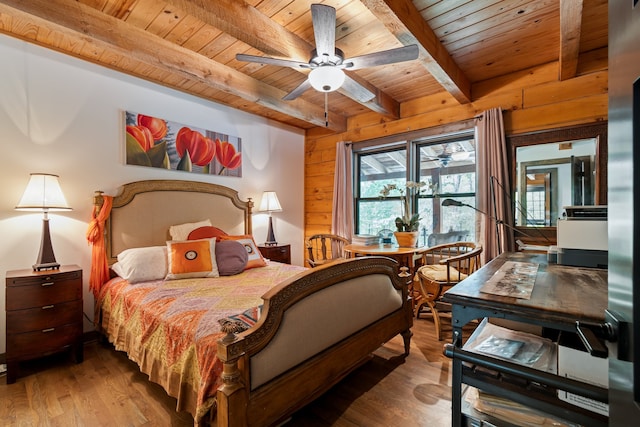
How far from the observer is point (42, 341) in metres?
2.16

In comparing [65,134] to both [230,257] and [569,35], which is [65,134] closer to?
[230,257]

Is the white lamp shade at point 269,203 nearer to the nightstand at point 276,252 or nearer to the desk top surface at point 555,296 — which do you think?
the nightstand at point 276,252

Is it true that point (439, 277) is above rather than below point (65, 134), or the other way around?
below

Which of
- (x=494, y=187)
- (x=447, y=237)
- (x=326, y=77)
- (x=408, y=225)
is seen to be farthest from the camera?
(x=447, y=237)

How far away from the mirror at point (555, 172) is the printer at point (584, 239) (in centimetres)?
133

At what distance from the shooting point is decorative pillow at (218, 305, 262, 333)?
4.45 feet

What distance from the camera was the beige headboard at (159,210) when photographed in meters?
2.86

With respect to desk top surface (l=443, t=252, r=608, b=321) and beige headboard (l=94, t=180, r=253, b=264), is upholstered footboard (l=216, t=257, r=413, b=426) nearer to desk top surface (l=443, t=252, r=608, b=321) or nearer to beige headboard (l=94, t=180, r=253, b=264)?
desk top surface (l=443, t=252, r=608, b=321)

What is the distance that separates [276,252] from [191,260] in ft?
4.62

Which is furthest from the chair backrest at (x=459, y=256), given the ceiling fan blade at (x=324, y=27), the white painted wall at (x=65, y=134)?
the white painted wall at (x=65, y=134)

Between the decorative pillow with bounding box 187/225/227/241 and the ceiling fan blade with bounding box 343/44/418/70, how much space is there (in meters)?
2.22

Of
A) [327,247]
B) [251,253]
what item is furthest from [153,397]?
[327,247]

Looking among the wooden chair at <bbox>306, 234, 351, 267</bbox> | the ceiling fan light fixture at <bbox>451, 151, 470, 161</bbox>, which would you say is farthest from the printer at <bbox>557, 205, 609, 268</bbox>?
the wooden chair at <bbox>306, 234, 351, 267</bbox>

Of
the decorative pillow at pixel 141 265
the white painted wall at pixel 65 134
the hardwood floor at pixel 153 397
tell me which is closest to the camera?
the hardwood floor at pixel 153 397
